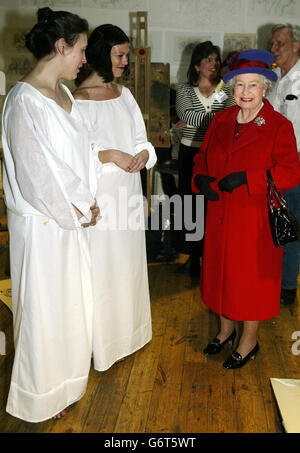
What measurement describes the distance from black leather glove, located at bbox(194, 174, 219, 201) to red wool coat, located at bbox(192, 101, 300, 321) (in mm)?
41

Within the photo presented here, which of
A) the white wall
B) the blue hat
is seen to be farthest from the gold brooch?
the white wall

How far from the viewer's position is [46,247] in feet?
6.50

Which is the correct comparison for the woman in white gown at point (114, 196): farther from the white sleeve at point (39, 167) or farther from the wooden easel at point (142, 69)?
the wooden easel at point (142, 69)

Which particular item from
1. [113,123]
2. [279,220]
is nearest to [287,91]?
[279,220]

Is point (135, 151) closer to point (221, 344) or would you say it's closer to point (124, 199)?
point (124, 199)

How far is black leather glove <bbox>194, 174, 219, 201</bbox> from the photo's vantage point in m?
2.44

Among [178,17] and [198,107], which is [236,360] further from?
[178,17]

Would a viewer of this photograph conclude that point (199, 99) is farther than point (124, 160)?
Yes

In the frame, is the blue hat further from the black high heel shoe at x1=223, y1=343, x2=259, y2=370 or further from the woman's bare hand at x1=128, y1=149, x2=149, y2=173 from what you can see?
the black high heel shoe at x1=223, y1=343, x2=259, y2=370

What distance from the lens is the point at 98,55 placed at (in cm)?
237

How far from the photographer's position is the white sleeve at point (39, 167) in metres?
1.80

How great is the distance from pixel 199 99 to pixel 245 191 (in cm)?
147

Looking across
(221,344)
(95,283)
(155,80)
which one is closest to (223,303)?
(221,344)

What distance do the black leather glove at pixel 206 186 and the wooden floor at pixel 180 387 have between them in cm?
93
